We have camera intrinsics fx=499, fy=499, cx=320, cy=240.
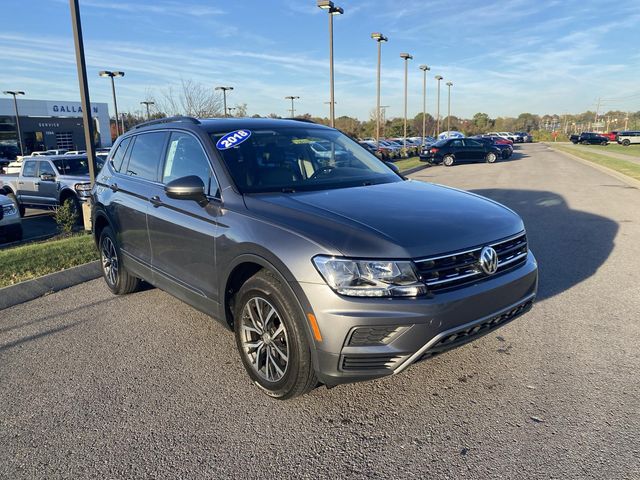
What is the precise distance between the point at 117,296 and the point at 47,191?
887 centimetres

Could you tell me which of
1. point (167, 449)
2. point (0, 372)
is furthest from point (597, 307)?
point (0, 372)

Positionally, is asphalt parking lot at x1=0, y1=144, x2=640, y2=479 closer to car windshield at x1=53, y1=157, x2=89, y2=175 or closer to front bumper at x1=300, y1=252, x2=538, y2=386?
front bumper at x1=300, y1=252, x2=538, y2=386

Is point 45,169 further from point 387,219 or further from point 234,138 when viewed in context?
point 387,219

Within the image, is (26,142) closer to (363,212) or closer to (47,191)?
(47,191)

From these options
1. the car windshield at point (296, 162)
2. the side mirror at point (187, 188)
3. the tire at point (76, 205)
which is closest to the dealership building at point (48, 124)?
the tire at point (76, 205)

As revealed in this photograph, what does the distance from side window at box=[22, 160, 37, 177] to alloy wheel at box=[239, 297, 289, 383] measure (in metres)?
12.2

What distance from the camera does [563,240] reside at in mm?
7516

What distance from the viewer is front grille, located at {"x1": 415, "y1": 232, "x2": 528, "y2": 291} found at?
284cm

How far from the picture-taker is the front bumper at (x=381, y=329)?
2.73 meters

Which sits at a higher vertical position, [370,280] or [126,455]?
[370,280]

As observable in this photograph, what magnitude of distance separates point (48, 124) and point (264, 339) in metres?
70.4

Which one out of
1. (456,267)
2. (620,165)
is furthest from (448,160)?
(456,267)

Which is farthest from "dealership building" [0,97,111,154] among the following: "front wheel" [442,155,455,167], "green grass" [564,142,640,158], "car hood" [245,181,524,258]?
"car hood" [245,181,524,258]

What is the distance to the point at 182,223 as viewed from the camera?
3.97m
